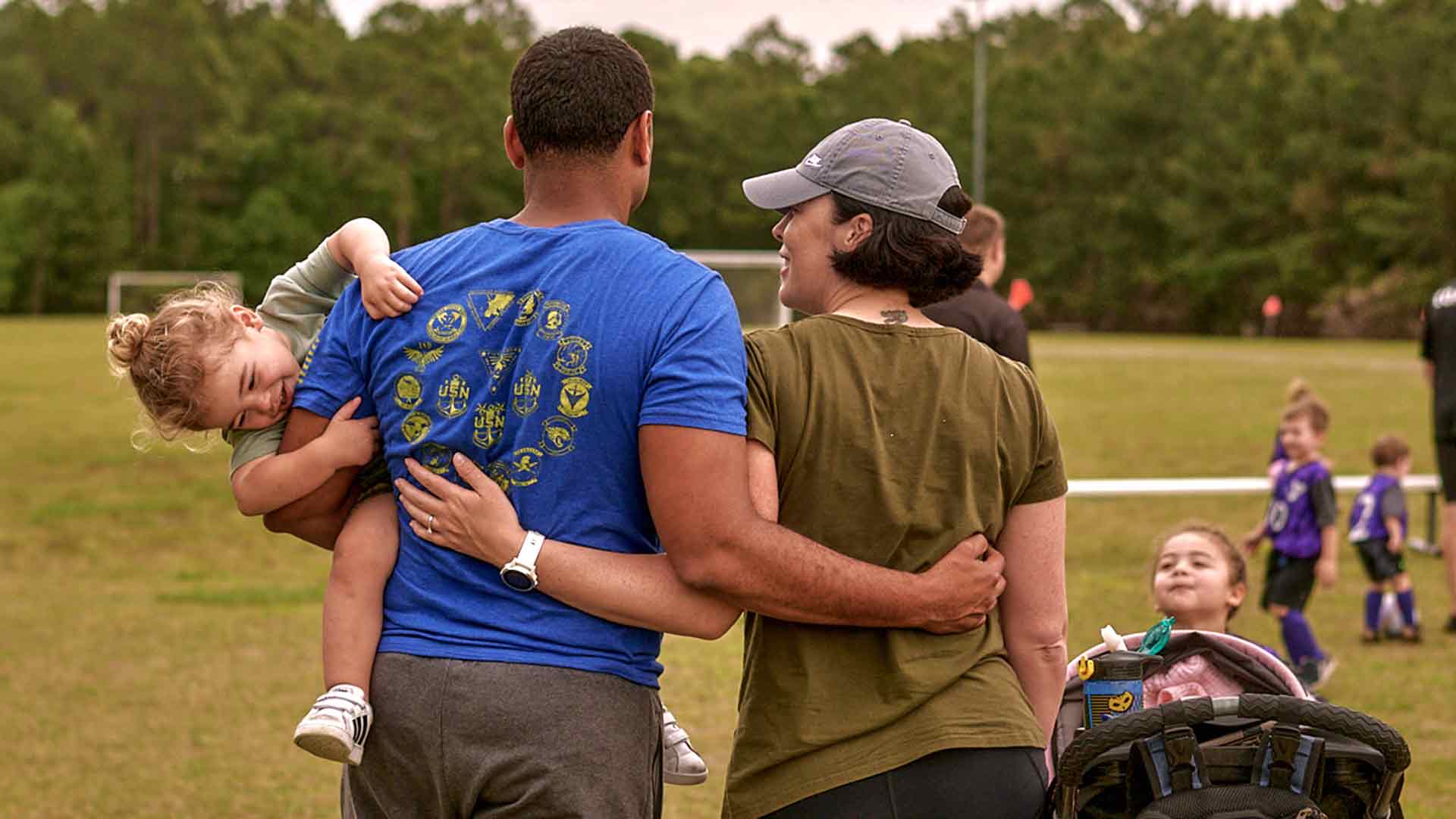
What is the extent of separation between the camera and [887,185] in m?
2.56

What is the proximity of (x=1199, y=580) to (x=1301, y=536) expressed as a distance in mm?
3724

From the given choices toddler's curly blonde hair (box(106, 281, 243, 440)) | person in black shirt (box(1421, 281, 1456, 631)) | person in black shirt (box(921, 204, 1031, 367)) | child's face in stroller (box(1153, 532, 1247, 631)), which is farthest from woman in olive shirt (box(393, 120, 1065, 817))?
person in black shirt (box(1421, 281, 1456, 631))

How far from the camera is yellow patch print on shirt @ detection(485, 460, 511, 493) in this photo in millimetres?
2428

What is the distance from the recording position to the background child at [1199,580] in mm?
4734

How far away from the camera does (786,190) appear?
8.62 feet

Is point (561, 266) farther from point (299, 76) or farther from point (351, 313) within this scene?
point (299, 76)

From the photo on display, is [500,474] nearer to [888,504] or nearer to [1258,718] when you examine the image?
[888,504]

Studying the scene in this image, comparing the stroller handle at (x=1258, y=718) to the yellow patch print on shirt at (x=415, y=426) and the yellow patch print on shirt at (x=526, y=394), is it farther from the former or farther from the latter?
the yellow patch print on shirt at (x=415, y=426)

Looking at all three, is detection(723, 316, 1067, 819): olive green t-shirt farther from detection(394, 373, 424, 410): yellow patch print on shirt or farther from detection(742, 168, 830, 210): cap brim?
detection(394, 373, 424, 410): yellow patch print on shirt

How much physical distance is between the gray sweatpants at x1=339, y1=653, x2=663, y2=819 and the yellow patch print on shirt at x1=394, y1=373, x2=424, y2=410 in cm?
38

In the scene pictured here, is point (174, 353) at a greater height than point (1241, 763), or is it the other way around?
point (174, 353)

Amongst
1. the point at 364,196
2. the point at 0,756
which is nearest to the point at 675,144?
the point at 364,196

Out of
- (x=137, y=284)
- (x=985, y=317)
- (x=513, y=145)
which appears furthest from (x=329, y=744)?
(x=137, y=284)

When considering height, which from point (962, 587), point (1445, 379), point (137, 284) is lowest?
point (137, 284)
